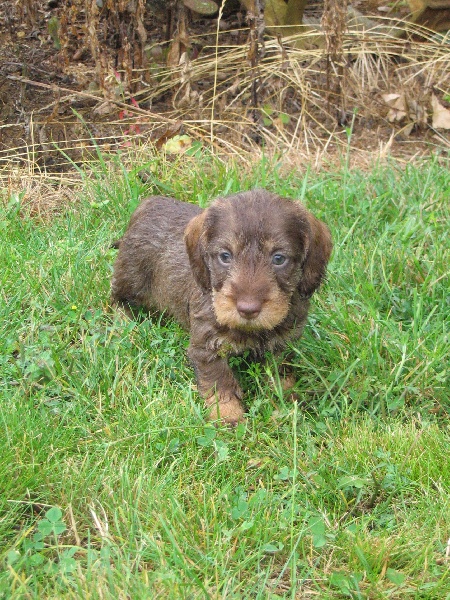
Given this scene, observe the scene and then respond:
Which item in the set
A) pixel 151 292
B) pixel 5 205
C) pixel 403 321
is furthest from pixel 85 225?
pixel 403 321

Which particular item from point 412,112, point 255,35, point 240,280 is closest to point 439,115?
point 412,112

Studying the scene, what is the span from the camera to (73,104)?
7.07 meters

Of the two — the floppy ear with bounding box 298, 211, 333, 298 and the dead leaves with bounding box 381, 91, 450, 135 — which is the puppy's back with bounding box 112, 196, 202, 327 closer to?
the floppy ear with bounding box 298, 211, 333, 298

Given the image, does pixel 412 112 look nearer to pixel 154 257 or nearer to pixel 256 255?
pixel 154 257

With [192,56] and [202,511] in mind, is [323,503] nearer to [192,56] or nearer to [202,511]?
[202,511]

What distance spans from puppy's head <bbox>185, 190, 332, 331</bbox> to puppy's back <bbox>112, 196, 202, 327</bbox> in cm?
52

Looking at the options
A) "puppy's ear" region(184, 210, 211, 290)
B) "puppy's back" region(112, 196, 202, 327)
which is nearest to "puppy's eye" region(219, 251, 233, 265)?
"puppy's ear" region(184, 210, 211, 290)

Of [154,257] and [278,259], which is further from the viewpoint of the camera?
[154,257]

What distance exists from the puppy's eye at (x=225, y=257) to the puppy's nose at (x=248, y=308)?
301 millimetres

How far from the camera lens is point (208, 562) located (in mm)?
2812

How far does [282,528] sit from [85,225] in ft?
10.0

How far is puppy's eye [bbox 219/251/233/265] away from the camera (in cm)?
370

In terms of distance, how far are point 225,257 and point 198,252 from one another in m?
0.25

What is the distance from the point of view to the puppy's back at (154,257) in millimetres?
4508
